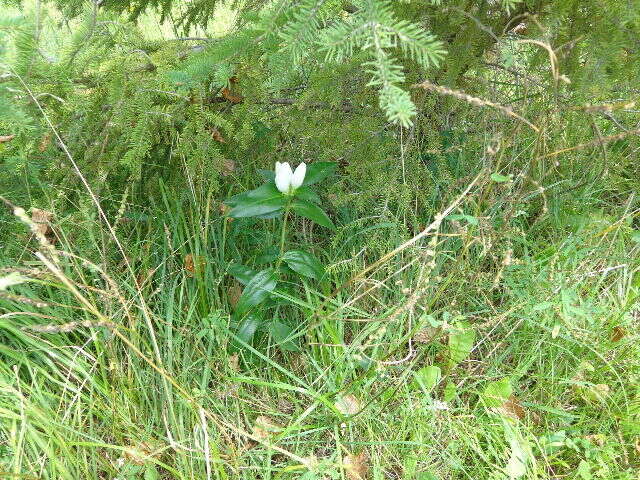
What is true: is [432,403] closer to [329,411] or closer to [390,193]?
[329,411]

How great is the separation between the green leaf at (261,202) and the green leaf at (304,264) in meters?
0.17

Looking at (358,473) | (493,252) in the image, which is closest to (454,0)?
(493,252)

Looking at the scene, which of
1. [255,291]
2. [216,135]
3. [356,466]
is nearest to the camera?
[356,466]

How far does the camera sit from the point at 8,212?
227cm

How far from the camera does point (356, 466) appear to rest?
1.51 m

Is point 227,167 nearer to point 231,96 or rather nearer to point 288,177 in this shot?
point 231,96

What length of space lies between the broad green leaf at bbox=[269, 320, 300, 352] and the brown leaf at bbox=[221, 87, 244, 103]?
0.80 metres

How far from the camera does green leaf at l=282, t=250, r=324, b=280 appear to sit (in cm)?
176

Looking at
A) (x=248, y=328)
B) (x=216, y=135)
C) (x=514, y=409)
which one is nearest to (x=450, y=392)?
(x=514, y=409)

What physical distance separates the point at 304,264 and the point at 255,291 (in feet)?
0.58

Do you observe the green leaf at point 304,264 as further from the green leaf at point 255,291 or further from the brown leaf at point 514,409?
the brown leaf at point 514,409

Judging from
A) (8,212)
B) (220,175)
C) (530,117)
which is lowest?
(8,212)

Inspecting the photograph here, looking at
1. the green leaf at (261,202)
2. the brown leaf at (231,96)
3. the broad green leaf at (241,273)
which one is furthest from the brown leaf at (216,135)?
the broad green leaf at (241,273)

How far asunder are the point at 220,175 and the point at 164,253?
1.56 feet
